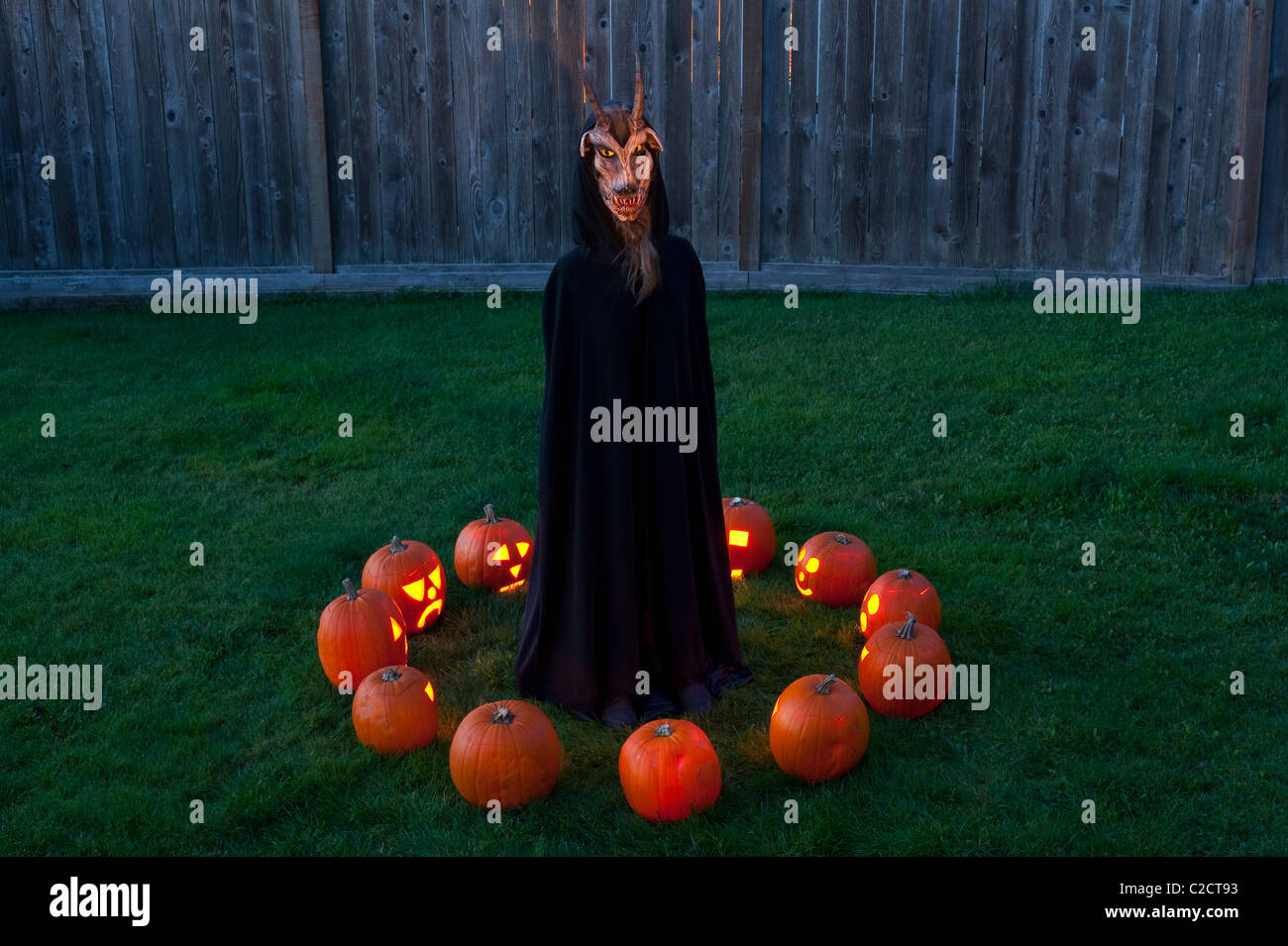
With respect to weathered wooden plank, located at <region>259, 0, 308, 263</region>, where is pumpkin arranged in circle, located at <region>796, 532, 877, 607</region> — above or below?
below

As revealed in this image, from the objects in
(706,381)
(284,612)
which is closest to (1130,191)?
(706,381)

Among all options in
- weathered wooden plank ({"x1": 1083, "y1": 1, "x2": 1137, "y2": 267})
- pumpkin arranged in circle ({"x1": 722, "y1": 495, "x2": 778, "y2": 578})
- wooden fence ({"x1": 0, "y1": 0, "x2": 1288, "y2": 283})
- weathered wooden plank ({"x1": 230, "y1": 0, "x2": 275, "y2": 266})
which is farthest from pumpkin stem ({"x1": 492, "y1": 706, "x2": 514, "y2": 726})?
weathered wooden plank ({"x1": 230, "y1": 0, "x2": 275, "y2": 266})

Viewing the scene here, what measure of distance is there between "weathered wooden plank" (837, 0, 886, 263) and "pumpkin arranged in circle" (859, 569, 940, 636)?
513 centimetres

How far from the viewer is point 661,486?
4582 mm

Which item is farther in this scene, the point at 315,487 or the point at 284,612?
the point at 315,487

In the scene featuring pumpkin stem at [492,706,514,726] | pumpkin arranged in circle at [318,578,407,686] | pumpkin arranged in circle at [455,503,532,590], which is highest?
pumpkin arranged in circle at [455,503,532,590]

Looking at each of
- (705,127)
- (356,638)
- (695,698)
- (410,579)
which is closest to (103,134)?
(705,127)

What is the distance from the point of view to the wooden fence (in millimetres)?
9039

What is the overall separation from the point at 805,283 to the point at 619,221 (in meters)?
5.68

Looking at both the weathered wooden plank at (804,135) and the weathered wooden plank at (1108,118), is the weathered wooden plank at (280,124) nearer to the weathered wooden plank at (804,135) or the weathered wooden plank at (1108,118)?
the weathered wooden plank at (804,135)

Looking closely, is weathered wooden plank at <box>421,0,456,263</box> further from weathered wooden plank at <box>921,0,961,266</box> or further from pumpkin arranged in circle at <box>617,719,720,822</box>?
pumpkin arranged in circle at <box>617,719,720,822</box>

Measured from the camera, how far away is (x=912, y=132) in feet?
31.0

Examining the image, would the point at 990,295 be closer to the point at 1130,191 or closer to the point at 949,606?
the point at 1130,191

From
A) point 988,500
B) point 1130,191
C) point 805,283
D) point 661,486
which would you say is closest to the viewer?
point 661,486
